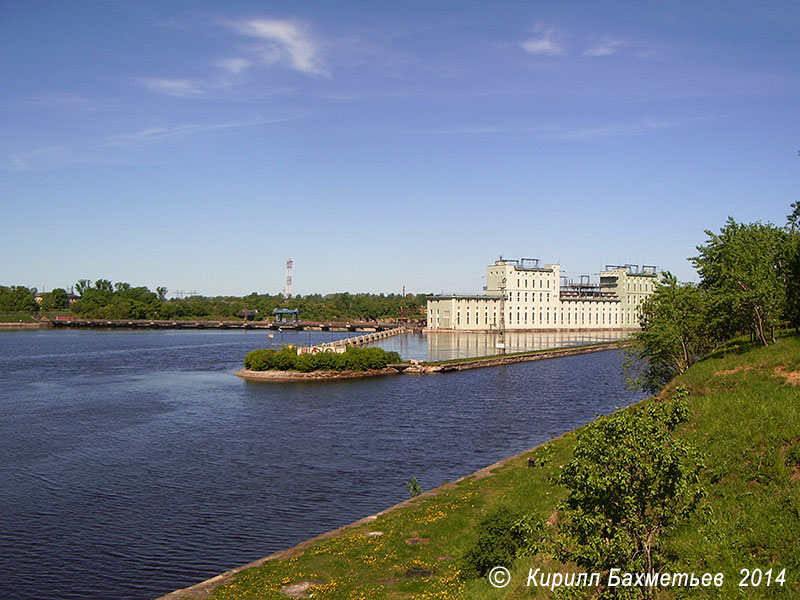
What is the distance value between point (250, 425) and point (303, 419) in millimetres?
3972

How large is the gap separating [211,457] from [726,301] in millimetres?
27093

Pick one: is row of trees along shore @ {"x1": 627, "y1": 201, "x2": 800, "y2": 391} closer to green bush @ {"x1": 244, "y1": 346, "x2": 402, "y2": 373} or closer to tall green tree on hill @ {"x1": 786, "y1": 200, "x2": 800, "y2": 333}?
tall green tree on hill @ {"x1": 786, "y1": 200, "x2": 800, "y2": 333}

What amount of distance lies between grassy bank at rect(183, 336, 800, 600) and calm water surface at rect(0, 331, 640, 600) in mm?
4527

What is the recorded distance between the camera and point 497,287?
163m

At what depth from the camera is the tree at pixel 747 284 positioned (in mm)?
28875

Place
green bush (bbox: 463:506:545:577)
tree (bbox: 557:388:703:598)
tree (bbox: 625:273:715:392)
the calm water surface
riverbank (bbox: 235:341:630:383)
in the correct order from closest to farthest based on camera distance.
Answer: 1. tree (bbox: 557:388:703:598)
2. green bush (bbox: 463:506:545:577)
3. the calm water surface
4. tree (bbox: 625:273:715:392)
5. riverbank (bbox: 235:341:630:383)

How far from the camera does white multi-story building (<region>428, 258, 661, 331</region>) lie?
162 meters

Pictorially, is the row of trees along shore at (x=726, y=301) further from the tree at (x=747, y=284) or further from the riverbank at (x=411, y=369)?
the riverbank at (x=411, y=369)

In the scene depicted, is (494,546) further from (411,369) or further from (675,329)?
(411,369)

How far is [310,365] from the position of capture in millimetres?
73750

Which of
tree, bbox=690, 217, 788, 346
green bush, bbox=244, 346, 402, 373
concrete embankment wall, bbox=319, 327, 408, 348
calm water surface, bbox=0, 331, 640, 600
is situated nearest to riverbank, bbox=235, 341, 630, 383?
green bush, bbox=244, 346, 402, 373

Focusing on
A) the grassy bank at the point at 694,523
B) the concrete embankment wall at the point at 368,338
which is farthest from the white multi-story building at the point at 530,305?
the grassy bank at the point at 694,523

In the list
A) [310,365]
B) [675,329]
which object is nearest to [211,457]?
[675,329]

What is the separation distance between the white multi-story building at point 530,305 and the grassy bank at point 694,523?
421 feet
